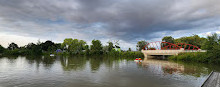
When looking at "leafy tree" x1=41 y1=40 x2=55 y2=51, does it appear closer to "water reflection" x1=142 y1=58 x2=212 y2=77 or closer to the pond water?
the pond water

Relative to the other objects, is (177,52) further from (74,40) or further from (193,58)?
(74,40)

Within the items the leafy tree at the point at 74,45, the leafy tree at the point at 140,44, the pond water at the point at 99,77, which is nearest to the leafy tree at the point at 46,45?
the leafy tree at the point at 74,45

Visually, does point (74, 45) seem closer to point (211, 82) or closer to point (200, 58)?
point (200, 58)

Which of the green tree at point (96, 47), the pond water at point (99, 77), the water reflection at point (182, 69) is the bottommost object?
the water reflection at point (182, 69)

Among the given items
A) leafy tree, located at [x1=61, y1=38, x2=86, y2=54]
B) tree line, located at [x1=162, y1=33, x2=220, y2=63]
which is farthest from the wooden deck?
leafy tree, located at [x1=61, y1=38, x2=86, y2=54]

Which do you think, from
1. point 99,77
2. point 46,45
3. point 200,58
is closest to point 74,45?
point 46,45

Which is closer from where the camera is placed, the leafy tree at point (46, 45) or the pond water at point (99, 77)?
the pond water at point (99, 77)

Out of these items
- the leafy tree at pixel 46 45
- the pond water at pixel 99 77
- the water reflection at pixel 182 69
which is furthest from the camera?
the leafy tree at pixel 46 45

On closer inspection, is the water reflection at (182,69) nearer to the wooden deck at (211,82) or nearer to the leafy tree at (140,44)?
the wooden deck at (211,82)

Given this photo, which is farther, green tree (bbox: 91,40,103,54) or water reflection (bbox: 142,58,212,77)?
green tree (bbox: 91,40,103,54)

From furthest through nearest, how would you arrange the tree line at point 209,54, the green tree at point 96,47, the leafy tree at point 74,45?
the leafy tree at point 74,45, the green tree at point 96,47, the tree line at point 209,54

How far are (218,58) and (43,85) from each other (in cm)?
5082

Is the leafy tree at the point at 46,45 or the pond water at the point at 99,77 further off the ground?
the leafy tree at the point at 46,45

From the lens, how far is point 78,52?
124250 millimetres
